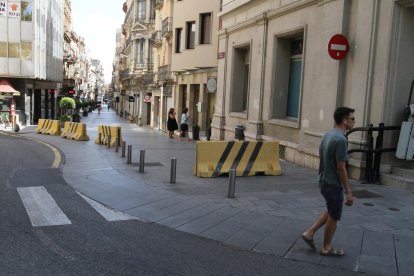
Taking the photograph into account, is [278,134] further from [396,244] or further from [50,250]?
[50,250]

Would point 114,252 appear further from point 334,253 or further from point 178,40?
point 178,40

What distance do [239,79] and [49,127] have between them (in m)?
13.1

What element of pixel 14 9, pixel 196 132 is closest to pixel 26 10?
pixel 14 9

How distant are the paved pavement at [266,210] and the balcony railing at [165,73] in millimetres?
22549

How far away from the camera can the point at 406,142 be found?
9.60 m

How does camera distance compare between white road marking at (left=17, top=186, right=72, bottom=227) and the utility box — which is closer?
white road marking at (left=17, top=186, right=72, bottom=227)

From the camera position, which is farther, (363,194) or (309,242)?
(363,194)

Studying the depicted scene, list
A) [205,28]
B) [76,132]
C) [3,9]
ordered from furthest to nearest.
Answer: [3,9], [205,28], [76,132]

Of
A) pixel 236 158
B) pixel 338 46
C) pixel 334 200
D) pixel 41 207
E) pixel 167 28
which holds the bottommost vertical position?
pixel 41 207

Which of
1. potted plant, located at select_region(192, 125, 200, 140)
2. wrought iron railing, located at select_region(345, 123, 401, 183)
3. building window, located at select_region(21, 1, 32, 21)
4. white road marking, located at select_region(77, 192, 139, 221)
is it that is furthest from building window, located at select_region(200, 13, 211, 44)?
white road marking, located at select_region(77, 192, 139, 221)

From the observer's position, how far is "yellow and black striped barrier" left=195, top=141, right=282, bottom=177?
10.8 m

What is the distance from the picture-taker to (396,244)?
595cm

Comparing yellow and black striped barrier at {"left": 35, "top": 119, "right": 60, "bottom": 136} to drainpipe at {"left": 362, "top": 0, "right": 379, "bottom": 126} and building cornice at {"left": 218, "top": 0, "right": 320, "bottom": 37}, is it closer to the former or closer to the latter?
building cornice at {"left": 218, "top": 0, "right": 320, "bottom": 37}

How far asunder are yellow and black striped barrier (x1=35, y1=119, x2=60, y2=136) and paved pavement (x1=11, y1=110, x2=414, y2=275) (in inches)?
552
